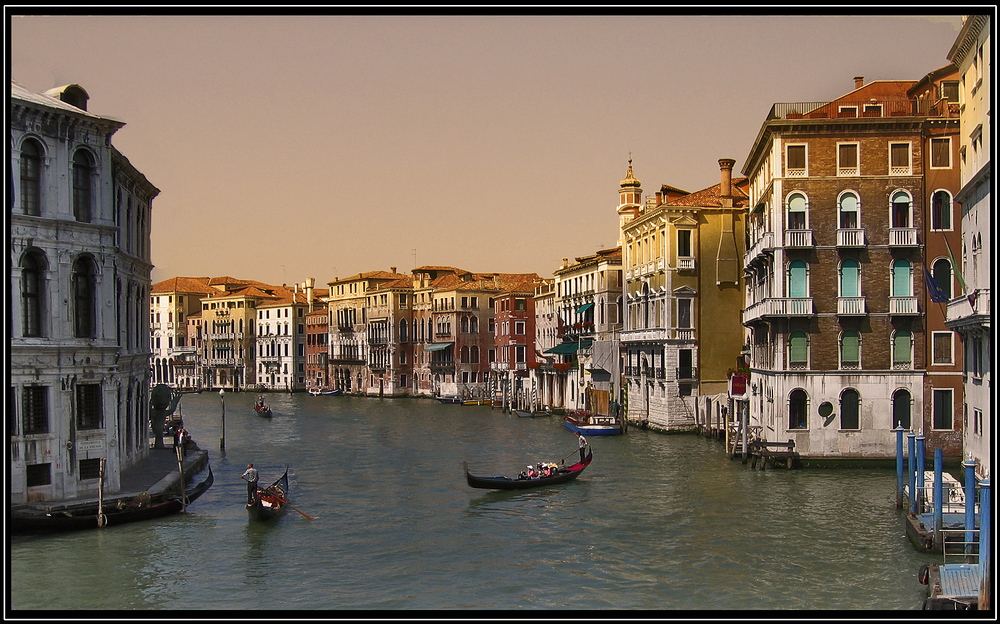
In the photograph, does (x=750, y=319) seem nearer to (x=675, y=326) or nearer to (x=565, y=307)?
(x=675, y=326)

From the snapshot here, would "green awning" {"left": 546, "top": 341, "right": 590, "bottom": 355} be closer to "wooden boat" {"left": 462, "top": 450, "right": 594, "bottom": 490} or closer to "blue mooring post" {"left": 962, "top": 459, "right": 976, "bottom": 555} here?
"wooden boat" {"left": 462, "top": 450, "right": 594, "bottom": 490}

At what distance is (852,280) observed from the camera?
2423 centimetres

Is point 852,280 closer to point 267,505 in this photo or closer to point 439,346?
point 267,505

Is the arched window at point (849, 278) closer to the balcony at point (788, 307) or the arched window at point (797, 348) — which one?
the balcony at point (788, 307)

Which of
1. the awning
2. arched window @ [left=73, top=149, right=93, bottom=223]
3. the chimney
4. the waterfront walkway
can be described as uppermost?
the chimney

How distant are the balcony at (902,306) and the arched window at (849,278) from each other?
896 millimetres

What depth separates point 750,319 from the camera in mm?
27641

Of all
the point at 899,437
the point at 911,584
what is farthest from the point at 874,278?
the point at 911,584

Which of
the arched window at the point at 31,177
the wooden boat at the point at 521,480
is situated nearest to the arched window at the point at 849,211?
the wooden boat at the point at 521,480

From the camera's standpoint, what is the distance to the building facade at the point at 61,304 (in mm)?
16797

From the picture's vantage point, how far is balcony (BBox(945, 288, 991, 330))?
15340 mm

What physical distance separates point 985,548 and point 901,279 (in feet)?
46.5

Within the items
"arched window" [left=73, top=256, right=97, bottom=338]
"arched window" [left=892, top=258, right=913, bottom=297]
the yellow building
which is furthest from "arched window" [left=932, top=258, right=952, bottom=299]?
"arched window" [left=73, top=256, right=97, bottom=338]

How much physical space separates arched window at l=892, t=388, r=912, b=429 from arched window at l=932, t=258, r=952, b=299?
8.82 ft
